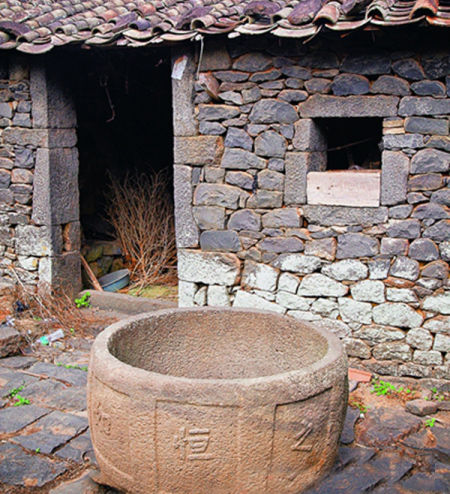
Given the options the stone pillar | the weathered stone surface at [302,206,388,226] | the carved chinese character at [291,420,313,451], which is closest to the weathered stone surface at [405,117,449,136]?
the weathered stone surface at [302,206,388,226]

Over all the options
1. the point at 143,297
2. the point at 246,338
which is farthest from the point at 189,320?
the point at 143,297

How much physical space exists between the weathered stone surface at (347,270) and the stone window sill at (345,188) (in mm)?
469

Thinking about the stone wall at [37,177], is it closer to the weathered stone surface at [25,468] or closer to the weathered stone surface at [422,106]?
the weathered stone surface at [25,468]

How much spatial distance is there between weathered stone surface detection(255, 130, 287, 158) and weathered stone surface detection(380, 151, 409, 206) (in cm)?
83

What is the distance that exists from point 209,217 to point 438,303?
6.61 ft

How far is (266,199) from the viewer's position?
5195 mm

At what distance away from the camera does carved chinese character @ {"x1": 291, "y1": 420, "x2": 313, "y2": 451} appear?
2.95m

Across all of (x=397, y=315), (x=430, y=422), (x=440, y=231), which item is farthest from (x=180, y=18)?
(x=430, y=422)

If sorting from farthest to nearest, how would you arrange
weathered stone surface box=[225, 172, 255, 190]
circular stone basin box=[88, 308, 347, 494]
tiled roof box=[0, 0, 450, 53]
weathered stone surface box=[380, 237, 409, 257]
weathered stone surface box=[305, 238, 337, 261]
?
weathered stone surface box=[225, 172, 255, 190] < weathered stone surface box=[305, 238, 337, 261] < weathered stone surface box=[380, 237, 409, 257] < tiled roof box=[0, 0, 450, 53] < circular stone basin box=[88, 308, 347, 494]

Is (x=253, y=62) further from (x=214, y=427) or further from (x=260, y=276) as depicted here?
(x=214, y=427)

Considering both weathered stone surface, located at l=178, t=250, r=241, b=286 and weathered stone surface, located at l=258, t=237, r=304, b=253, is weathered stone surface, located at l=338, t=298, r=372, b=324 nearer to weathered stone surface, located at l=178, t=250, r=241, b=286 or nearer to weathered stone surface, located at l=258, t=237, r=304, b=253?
weathered stone surface, located at l=258, t=237, r=304, b=253

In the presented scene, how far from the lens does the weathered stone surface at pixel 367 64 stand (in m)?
4.67

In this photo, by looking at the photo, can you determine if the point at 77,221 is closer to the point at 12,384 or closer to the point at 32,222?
the point at 32,222

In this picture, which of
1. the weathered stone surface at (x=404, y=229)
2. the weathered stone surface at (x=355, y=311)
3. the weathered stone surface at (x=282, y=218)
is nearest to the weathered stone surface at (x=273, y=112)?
the weathered stone surface at (x=282, y=218)
